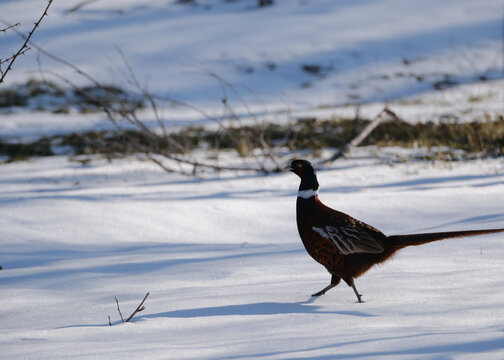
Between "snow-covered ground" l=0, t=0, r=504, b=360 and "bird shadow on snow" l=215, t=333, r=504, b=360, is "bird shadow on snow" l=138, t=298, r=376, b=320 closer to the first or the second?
"snow-covered ground" l=0, t=0, r=504, b=360

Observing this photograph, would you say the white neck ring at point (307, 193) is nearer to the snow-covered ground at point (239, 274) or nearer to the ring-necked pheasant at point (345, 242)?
the ring-necked pheasant at point (345, 242)

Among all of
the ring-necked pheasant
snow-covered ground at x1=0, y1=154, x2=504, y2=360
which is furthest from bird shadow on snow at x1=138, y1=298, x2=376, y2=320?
the ring-necked pheasant

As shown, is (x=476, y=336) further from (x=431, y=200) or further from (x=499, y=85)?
(x=499, y=85)

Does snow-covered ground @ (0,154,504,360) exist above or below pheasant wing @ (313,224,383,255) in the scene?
below

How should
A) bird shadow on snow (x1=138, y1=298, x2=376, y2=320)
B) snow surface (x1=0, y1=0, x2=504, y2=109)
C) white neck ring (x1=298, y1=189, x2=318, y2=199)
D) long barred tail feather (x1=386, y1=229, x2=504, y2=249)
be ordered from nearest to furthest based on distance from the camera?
bird shadow on snow (x1=138, y1=298, x2=376, y2=320), long barred tail feather (x1=386, y1=229, x2=504, y2=249), white neck ring (x1=298, y1=189, x2=318, y2=199), snow surface (x1=0, y1=0, x2=504, y2=109)

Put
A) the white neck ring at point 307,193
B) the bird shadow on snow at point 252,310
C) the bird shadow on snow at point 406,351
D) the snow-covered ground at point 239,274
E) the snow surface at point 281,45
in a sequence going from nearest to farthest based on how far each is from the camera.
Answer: the bird shadow on snow at point 406,351, the snow-covered ground at point 239,274, the bird shadow on snow at point 252,310, the white neck ring at point 307,193, the snow surface at point 281,45

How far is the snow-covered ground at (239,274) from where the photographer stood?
202 cm

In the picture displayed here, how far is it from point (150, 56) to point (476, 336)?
41.8 ft

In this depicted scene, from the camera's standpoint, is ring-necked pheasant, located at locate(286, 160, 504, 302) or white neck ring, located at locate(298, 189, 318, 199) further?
white neck ring, located at locate(298, 189, 318, 199)

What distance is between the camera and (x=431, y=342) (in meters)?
1.88

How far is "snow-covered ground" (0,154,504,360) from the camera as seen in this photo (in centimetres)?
202

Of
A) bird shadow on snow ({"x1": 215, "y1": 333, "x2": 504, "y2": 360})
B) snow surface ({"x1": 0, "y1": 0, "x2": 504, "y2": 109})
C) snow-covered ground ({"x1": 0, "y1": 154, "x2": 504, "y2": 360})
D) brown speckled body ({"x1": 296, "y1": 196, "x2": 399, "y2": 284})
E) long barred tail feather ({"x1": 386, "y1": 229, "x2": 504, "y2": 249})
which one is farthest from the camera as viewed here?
snow surface ({"x1": 0, "y1": 0, "x2": 504, "y2": 109})

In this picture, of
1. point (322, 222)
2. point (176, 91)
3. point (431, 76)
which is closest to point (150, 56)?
point (176, 91)

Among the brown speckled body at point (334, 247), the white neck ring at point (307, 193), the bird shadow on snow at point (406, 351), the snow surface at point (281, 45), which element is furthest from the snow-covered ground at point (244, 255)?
the white neck ring at point (307, 193)
